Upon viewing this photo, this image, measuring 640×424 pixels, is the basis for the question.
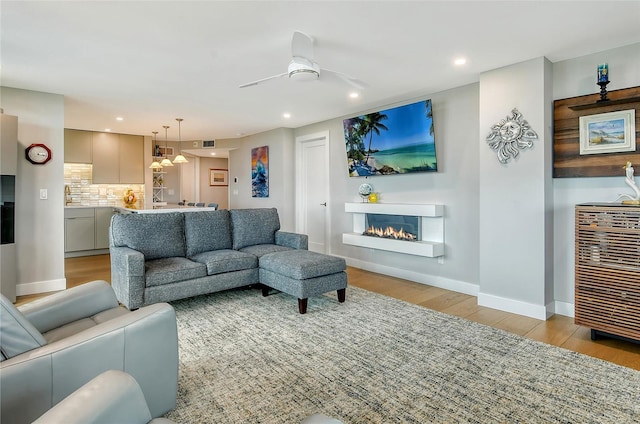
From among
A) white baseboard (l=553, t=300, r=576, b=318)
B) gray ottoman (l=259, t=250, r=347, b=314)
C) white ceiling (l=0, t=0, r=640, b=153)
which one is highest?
white ceiling (l=0, t=0, r=640, b=153)

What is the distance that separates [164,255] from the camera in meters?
3.84

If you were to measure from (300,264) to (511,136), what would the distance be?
2.44 metres

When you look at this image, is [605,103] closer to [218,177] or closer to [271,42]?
[271,42]

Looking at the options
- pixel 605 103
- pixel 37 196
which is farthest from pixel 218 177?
pixel 605 103

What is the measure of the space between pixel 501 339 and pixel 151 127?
6597 millimetres

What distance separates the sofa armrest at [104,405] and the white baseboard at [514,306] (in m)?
3.46

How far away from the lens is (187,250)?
406 centimetres

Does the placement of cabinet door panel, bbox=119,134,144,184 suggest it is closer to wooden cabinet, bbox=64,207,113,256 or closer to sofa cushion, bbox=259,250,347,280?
wooden cabinet, bbox=64,207,113,256

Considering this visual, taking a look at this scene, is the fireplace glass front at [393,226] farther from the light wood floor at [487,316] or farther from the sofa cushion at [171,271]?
the sofa cushion at [171,271]

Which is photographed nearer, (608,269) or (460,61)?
(608,269)

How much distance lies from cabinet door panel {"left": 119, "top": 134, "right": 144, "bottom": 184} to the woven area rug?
529 centimetres

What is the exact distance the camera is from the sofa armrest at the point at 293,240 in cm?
432

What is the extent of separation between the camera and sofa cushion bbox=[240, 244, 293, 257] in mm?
4087

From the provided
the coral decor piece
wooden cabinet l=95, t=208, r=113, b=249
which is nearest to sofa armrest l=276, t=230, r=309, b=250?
the coral decor piece
